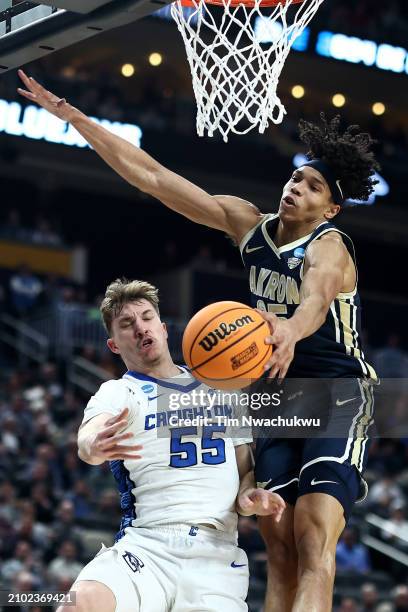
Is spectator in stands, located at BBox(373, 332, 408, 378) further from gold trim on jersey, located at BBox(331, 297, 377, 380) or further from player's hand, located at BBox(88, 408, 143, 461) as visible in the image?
player's hand, located at BBox(88, 408, 143, 461)

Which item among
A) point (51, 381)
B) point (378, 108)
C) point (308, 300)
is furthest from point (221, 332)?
point (378, 108)

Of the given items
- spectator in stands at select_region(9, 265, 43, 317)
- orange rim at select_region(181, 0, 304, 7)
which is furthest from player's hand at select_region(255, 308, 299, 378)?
spectator in stands at select_region(9, 265, 43, 317)

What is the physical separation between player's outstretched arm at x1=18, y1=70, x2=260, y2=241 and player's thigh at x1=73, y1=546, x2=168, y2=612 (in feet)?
5.53

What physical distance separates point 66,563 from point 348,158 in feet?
24.0

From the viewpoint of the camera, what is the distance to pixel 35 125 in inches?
784

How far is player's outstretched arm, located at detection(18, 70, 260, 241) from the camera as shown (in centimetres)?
586

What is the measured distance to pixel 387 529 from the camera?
599 inches

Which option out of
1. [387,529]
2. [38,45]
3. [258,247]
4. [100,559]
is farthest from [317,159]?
[387,529]

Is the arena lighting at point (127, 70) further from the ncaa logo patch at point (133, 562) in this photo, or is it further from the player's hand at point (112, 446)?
the player's hand at point (112, 446)

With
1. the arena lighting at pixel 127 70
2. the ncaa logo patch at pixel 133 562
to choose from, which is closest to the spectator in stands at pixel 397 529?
the ncaa logo patch at pixel 133 562

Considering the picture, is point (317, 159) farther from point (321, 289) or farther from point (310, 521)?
point (310, 521)

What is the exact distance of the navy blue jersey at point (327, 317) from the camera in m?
5.68

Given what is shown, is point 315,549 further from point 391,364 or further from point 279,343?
point 391,364

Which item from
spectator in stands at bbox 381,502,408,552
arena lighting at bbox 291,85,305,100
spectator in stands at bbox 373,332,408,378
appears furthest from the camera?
arena lighting at bbox 291,85,305,100
